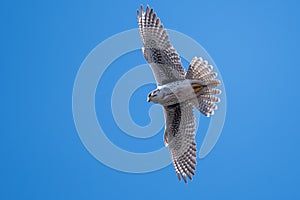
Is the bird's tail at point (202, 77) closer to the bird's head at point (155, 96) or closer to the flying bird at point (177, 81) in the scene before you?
the flying bird at point (177, 81)

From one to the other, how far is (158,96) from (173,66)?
2.17 ft

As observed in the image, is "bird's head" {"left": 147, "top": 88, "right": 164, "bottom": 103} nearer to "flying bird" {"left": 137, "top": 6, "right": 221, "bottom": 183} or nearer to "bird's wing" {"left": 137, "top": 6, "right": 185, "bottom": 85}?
"flying bird" {"left": 137, "top": 6, "right": 221, "bottom": 183}

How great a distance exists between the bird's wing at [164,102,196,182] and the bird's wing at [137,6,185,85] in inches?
26.2

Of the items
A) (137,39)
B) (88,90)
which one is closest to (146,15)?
(137,39)

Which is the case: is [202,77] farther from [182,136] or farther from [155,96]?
[182,136]

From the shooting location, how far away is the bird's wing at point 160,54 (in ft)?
67.7

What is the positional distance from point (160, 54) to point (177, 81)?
61cm

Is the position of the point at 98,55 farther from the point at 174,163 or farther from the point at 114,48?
the point at 174,163

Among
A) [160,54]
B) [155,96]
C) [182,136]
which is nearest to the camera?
[155,96]

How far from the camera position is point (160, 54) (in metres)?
20.7

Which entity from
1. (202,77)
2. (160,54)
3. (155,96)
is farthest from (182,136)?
(160,54)

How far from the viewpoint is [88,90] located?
21.2 m

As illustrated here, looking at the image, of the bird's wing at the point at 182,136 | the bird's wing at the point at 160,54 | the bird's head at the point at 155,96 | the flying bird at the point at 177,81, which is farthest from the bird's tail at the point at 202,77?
the bird's head at the point at 155,96

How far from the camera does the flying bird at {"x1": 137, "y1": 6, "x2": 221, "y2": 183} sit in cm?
2056
